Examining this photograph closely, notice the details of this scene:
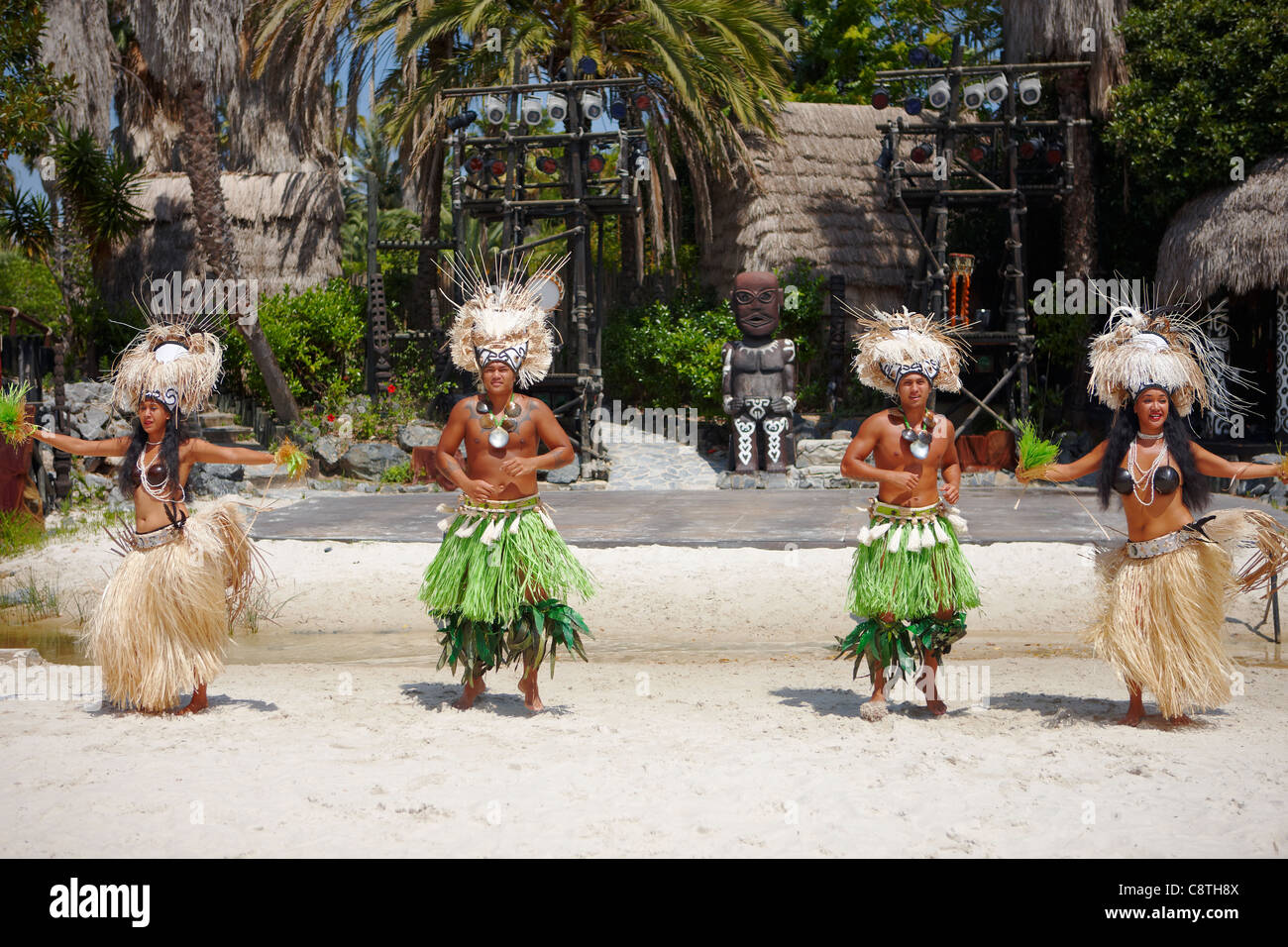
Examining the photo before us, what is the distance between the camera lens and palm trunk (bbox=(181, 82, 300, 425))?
1430cm

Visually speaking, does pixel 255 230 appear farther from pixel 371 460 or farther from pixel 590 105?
pixel 590 105

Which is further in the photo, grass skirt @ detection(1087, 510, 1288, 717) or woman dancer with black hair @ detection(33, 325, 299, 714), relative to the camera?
woman dancer with black hair @ detection(33, 325, 299, 714)

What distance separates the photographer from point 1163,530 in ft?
15.8

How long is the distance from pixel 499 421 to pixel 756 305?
8.31 metres

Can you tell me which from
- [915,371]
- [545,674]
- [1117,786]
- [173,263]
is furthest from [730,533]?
[173,263]

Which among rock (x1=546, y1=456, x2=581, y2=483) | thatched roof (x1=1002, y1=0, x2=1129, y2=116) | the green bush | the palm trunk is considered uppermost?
thatched roof (x1=1002, y1=0, x2=1129, y2=116)

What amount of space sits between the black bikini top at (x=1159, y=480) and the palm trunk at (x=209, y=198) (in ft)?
37.7

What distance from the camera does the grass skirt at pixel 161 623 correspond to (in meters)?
4.89

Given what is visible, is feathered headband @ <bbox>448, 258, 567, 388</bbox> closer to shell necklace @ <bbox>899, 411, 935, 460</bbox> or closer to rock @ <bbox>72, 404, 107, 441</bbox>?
shell necklace @ <bbox>899, 411, 935, 460</bbox>

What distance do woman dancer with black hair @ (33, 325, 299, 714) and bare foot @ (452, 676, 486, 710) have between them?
3.42ft

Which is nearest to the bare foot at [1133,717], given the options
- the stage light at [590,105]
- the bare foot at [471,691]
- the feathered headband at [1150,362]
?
the feathered headband at [1150,362]

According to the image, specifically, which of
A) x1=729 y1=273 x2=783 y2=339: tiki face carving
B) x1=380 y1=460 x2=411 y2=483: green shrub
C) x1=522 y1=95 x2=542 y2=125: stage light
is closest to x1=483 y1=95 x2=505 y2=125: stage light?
x1=522 y1=95 x2=542 y2=125: stage light

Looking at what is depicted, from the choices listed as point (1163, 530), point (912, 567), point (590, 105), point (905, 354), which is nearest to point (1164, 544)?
point (1163, 530)

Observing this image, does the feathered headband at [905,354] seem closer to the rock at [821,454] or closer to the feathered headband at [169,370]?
the feathered headband at [169,370]
